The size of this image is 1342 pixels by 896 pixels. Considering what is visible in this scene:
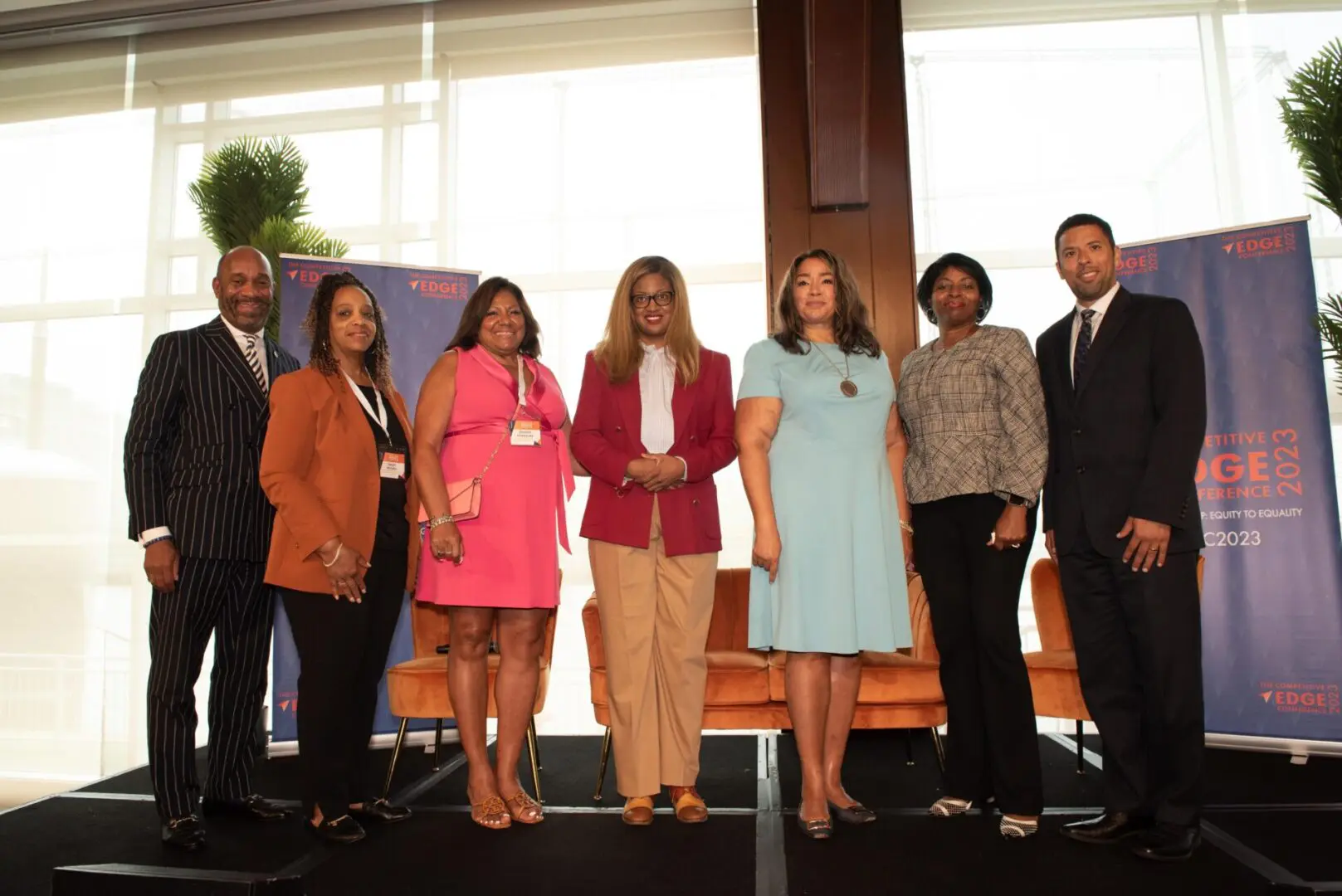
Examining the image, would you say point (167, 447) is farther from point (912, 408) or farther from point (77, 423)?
point (77, 423)

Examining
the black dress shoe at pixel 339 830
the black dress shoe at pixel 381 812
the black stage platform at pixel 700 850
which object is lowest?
the black stage platform at pixel 700 850

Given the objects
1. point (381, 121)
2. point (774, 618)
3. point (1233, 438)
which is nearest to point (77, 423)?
point (381, 121)

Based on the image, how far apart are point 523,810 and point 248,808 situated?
2.90 feet

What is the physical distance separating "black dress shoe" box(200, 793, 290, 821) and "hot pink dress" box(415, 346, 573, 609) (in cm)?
85

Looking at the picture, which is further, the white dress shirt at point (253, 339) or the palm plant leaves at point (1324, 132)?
the palm plant leaves at point (1324, 132)

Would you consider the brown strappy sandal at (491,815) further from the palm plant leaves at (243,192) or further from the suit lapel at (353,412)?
the palm plant leaves at (243,192)

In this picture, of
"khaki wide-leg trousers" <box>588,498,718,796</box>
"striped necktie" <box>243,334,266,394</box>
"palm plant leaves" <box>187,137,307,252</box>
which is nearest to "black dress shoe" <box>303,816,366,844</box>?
"khaki wide-leg trousers" <box>588,498,718,796</box>

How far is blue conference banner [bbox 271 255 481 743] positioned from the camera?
4.03m

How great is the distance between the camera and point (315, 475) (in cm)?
256

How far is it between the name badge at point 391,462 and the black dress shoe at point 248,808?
1.13 metres

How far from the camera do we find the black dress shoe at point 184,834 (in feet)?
8.26

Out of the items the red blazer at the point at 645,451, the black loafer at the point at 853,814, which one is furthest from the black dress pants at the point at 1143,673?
the red blazer at the point at 645,451

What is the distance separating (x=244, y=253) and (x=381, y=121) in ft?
8.89

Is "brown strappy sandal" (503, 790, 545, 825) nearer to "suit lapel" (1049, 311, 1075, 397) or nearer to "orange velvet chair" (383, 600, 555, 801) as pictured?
"orange velvet chair" (383, 600, 555, 801)
